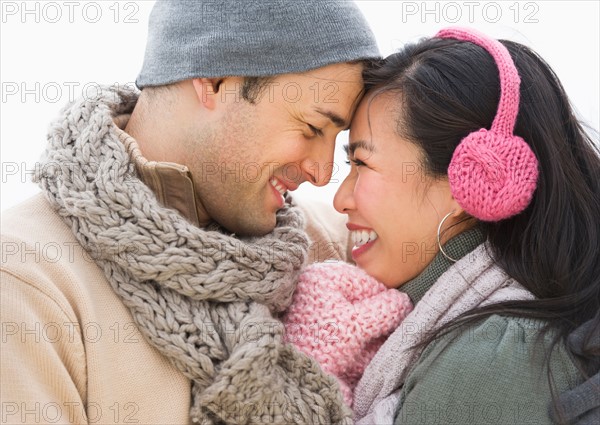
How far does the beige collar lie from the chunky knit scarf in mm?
493

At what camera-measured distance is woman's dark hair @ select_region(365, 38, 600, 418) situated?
156cm

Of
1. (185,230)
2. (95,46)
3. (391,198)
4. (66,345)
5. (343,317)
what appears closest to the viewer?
(66,345)

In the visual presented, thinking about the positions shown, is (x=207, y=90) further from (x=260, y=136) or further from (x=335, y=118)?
(x=335, y=118)

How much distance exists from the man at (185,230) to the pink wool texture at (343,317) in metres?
0.05

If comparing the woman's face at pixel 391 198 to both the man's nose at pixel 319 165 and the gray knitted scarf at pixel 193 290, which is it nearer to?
the man's nose at pixel 319 165

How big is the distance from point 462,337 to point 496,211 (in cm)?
28

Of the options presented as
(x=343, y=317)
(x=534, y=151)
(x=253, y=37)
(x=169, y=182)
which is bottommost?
(x=343, y=317)

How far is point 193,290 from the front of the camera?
1476 millimetres

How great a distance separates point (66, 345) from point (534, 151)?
103 cm

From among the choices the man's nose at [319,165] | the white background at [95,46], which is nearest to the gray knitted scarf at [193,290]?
the man's nose at [319,165]

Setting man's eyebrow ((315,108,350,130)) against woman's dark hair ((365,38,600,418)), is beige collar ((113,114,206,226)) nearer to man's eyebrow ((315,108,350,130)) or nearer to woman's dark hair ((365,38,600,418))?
man's eyebrow ((315,108,350,130))

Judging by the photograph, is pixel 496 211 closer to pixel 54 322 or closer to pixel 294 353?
pixel 294 353

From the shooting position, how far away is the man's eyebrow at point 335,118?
1.74 metres

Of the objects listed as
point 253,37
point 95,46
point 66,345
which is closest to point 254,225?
point 253,37
